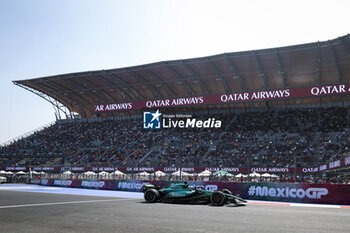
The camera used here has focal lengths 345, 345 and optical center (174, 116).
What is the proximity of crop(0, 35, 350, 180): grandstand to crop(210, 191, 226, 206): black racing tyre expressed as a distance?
18.9 meters

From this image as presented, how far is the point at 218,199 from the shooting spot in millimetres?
16547

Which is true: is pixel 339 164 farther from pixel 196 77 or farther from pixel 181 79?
pixel 181 79

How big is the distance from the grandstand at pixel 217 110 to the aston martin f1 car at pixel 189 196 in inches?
726

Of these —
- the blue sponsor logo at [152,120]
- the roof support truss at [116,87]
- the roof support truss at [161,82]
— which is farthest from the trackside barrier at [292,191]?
the roof support truss at [116,87]

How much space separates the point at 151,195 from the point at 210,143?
2916 centimetres

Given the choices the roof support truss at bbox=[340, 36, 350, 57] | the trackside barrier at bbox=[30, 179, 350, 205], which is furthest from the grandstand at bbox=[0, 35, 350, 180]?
the trackside barrier at bbox=[30, 179, 350, 205]

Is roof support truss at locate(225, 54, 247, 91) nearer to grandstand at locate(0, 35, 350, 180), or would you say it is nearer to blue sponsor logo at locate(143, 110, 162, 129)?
grandstand at locate(0, 35, 350, 180)

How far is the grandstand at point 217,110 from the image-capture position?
4091cm

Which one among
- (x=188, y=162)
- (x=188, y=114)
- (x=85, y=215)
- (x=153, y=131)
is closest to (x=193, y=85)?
(x=188, y=114)

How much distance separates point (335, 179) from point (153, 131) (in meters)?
31.9

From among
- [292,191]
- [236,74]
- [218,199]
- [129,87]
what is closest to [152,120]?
[129,87]

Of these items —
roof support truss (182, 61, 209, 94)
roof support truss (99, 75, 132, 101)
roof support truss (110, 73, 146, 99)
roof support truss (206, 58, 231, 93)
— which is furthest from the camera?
roof support truss (99, 75, 132, 101)

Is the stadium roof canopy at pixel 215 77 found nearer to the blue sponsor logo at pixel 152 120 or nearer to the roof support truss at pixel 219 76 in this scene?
the roof support truss at pixel 219 76

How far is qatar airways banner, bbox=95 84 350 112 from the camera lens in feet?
141
